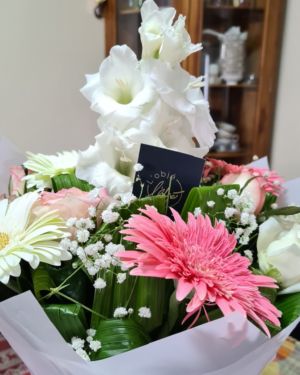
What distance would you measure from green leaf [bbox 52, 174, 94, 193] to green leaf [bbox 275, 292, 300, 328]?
0.28 metres

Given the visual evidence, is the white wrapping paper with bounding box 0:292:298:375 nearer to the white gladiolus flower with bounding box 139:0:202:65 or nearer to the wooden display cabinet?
the white gladiolus flower with bounding box 139:0:202:65

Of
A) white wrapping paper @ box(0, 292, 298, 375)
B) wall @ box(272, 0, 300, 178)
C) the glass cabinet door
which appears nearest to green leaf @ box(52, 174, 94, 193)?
white wrapping paper @ box(0, 292, 298, 375)

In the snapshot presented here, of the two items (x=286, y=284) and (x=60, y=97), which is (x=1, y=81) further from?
(x=286, y=284)

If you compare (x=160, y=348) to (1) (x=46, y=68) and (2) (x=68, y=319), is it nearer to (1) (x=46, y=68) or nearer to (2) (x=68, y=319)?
(2) (x=68, y=319)

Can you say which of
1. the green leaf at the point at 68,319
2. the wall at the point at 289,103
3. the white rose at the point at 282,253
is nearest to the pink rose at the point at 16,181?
the green leaf at the point at 68,319

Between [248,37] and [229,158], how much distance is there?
1.76 ft

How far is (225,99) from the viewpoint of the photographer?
82.5 inches

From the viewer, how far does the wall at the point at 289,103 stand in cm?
169

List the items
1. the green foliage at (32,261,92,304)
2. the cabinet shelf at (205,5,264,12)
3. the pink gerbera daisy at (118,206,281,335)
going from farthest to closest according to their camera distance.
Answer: the cabinet shelf at (205,5,264,12)
the green foliage at (32,261,92,304)
the pink gerbera daisy at (118,206,281,335)

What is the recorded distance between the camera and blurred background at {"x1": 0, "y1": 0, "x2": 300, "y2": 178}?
1750mm

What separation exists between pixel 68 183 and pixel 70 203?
0.09m

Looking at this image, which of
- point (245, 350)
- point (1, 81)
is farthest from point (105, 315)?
point (1, 81)

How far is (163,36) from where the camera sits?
1.79 feet

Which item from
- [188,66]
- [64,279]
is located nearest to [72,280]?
[64,279]
